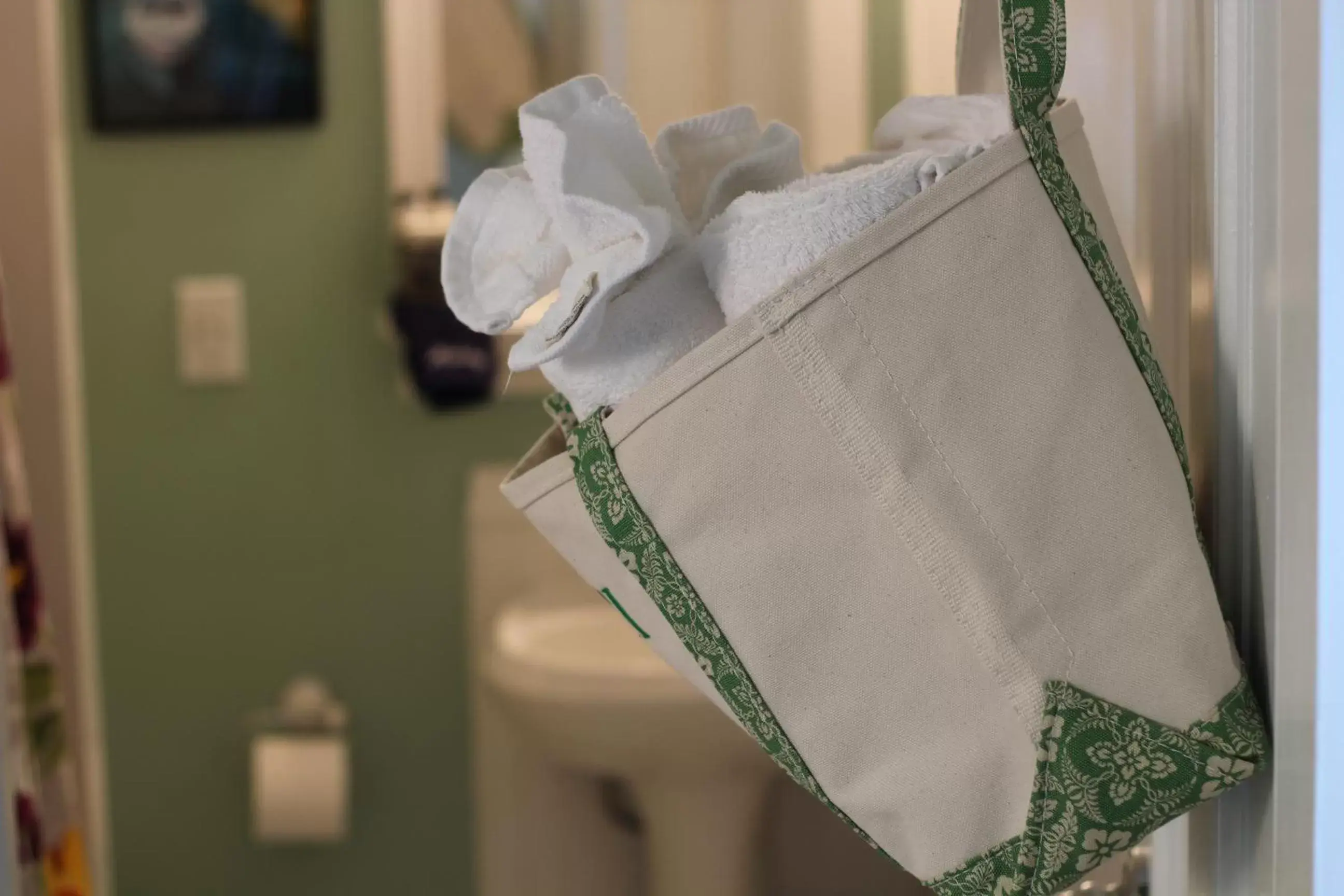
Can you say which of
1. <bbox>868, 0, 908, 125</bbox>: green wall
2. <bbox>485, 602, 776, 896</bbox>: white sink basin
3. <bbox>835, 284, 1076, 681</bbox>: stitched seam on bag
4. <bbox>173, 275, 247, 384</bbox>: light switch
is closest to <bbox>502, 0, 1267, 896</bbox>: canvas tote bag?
<bbox>835, 284, 1076, 681</bbox>: stitched seam on bag

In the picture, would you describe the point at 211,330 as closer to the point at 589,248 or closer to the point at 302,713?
the point at 302,713

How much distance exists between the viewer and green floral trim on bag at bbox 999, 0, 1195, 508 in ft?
1.47

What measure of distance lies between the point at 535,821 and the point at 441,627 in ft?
1.00

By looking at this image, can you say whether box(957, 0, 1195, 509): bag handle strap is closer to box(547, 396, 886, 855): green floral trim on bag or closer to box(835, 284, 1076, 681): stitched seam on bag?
box(835, 284, 1076, 681): stitched seam on bag

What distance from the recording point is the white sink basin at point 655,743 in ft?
5.02

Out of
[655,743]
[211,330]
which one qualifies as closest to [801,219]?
[655,743]

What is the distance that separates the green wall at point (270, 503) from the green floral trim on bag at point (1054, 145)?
1371 millimetres

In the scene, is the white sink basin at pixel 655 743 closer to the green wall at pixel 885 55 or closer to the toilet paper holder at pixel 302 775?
the toilet paper holder at pixel 302 775

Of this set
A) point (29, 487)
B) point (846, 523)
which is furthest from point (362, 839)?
point (846, 523)

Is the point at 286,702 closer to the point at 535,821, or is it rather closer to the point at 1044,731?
the point at 535,821

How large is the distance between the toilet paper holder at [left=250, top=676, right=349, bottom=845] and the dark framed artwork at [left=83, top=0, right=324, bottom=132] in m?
0.79

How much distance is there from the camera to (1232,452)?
48 cm

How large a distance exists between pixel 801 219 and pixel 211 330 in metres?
1.47

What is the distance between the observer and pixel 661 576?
0.49m
